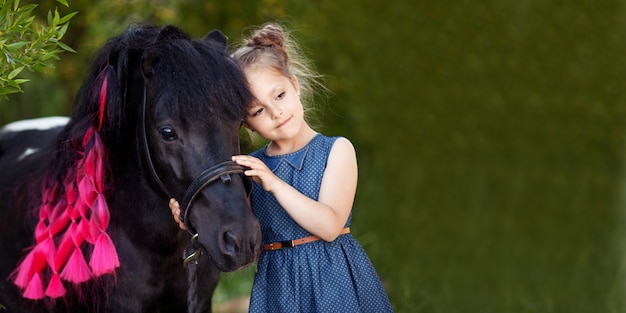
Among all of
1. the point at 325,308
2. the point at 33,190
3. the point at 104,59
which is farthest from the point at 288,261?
the point at 33,190

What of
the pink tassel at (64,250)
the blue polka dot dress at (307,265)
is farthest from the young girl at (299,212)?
the pink tassel at (64,250)

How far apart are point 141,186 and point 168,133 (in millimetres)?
411

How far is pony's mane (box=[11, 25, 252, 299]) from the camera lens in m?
2.49

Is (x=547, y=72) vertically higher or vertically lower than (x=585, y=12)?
lower

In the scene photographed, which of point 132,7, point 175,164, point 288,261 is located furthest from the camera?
point 132,7

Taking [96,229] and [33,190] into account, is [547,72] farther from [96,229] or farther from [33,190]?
[33,190]

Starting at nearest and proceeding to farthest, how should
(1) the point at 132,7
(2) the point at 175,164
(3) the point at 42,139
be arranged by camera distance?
(2) the point at 175,164 → (3) the point at 42,139 → (1) the point at 132,7

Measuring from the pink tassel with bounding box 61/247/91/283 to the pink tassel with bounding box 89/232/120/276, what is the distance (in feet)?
0.21

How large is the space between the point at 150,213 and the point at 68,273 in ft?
1.27

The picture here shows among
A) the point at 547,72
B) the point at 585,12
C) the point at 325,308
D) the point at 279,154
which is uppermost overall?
the point at 585,12

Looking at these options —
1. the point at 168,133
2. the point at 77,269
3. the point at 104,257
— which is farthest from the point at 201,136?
the point at 77,269

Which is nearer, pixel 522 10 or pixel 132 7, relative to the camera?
pixel 522 10

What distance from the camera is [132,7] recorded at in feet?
21.9

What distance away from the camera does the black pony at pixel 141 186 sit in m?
2.38
